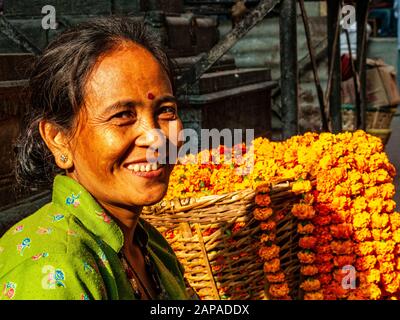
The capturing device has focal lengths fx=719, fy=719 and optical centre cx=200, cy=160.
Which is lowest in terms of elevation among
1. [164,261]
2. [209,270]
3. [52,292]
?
[209,270]

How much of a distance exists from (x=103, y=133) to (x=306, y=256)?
1.90 meters

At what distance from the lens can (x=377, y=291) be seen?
3.47 metres

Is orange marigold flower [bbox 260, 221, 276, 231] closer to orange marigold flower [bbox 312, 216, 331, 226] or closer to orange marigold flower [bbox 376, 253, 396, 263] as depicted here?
orange marigold flower [bbox 312, 216, 331, 226]

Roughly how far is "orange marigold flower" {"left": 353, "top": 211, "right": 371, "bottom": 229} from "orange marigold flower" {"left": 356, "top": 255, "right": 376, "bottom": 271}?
152 millimetres

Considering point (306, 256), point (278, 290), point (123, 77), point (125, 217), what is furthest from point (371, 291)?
point (123, 77)

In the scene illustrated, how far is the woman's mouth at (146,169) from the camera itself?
167cm

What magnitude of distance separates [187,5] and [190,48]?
8.62 feet

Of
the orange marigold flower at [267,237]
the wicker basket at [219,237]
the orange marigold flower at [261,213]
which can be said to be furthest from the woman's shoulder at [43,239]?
the orange marigold flower at [267,237]

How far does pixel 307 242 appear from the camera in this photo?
3.33 m

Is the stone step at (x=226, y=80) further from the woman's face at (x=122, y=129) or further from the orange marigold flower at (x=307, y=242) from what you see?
the woman's face at (x=122, y=129)

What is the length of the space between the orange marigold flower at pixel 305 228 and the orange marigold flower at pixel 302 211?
0.14 ft

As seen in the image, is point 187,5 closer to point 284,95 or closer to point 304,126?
point 304,126
